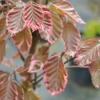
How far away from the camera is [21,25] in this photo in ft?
1.51

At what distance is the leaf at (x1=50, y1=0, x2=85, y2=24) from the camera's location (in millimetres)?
513

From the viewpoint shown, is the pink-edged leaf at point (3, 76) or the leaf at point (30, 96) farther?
the leaf at point (30, 96)

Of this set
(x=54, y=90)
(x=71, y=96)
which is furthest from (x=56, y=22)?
(x=71, y=96)

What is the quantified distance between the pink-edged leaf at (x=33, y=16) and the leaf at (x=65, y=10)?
63 millimetres

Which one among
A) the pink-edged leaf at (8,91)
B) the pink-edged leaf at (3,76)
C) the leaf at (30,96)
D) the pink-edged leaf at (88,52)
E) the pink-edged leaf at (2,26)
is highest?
the pink-edged leaf at (2,26)

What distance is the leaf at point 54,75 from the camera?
0.52m

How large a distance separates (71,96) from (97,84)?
1047mm

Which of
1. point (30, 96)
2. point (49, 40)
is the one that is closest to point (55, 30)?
point (49, 40)

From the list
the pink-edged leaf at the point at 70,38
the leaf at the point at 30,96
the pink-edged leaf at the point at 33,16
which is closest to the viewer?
the pink-edged leaf at the point at 33,16

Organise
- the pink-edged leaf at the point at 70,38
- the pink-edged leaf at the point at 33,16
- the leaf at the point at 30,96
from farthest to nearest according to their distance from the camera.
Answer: the leaf at the point at 30,96
the pink-edged leaf at the point at 70,38
the pink-edged leaf at the point at 33,16

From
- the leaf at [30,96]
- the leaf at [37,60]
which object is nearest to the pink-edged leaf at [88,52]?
the leaf at [37,60]

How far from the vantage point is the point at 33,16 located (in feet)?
1.51

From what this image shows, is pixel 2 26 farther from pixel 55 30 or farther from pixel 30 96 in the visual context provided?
pixel 30 96

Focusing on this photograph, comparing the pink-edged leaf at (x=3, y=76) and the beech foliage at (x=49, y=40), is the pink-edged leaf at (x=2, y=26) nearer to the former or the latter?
the beech foliage at (x=49, y=40)
